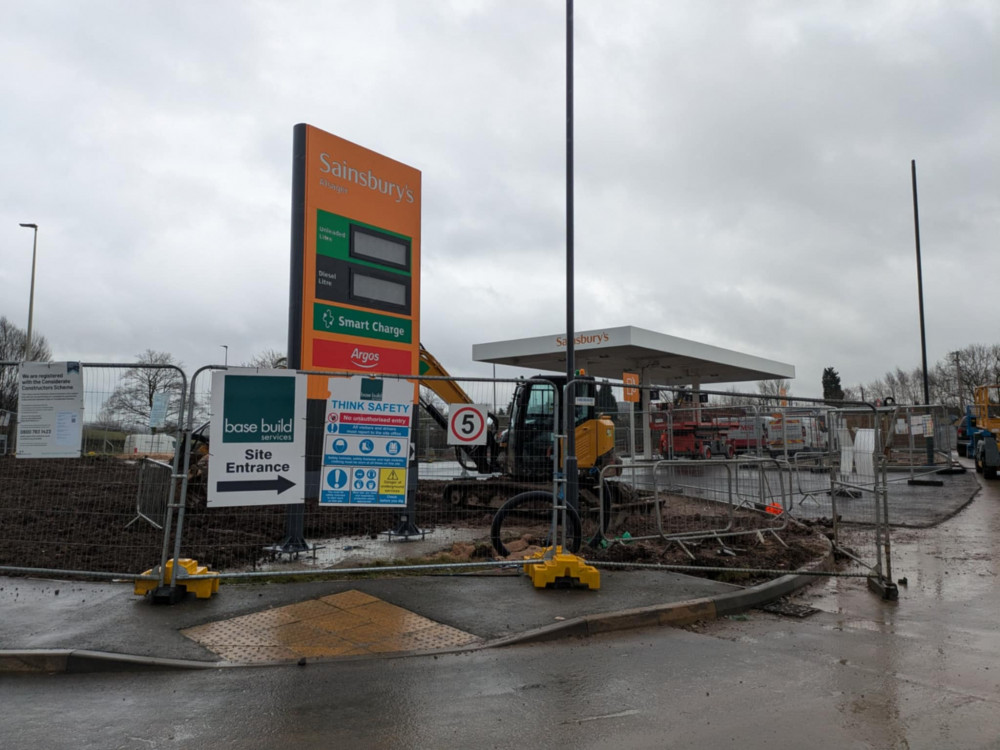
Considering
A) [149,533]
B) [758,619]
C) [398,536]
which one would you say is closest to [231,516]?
[149,533]

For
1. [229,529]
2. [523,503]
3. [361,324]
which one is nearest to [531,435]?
[523,503]

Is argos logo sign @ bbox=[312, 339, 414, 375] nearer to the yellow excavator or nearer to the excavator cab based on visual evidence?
the yellow excavator

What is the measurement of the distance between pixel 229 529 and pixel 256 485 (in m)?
3.27

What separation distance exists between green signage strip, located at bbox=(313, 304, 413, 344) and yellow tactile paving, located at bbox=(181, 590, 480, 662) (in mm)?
4183

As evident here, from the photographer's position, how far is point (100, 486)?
26.6 feet

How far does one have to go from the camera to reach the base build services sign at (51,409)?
6.42 meters

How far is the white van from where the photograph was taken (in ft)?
23.8

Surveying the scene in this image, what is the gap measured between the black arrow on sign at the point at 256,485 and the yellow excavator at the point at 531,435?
390 centimetres

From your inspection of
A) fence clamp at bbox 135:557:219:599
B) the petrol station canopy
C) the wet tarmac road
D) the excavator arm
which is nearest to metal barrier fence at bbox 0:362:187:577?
fence clamp at bbox 135:557:219:599

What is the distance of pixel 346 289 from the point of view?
9.52 metres

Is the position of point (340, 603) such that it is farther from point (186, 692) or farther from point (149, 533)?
point (149, 533)

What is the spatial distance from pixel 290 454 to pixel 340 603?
4.89ft

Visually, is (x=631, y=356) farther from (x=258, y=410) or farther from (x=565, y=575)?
(x=258, y=410)

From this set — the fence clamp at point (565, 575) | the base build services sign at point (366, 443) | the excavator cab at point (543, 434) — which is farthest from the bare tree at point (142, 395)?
the excavator cab at point (543, 434)
